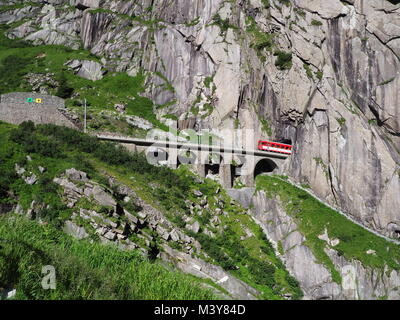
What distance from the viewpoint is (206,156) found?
40156 mm

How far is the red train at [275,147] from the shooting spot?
4478 centimetres

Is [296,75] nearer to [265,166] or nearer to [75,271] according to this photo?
[265,166]

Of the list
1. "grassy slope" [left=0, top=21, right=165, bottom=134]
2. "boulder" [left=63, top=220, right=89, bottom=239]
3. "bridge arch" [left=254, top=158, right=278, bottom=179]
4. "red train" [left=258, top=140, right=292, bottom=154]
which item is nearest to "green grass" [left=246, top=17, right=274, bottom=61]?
"red train" [left=258, top=140, right=292, bottom=154]

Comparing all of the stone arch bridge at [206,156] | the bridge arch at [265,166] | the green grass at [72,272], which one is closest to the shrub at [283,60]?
the stone arch bridge at [206,156]

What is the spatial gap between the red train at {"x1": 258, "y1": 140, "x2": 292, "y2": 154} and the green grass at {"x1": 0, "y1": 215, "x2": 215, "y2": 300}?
35356 millimetres

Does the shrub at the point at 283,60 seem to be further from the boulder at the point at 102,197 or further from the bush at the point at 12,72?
the bush at the point at 12,72

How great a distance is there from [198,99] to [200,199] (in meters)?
24.9

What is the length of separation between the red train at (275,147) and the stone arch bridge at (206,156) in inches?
31.8

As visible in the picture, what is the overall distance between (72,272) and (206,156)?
32264 millimetres

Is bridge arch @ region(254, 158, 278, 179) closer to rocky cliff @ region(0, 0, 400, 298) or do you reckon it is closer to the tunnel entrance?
rocky cliff @ region(0, 0, 400, 298)

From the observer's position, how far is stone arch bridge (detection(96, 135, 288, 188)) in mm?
37594

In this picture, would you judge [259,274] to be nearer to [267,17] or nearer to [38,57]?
[267,17]

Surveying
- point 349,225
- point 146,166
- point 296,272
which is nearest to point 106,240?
point 146,166
